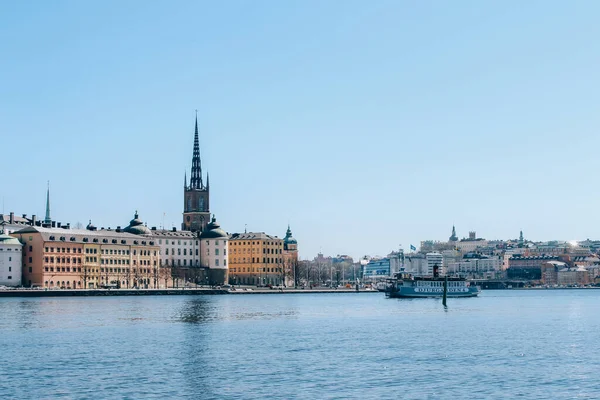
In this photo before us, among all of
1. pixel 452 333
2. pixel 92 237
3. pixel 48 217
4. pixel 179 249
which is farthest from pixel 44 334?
pixel 48 217

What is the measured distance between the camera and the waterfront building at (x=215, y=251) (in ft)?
560

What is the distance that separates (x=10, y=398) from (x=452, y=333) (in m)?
33.2

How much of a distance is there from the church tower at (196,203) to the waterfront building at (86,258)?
2389 cm

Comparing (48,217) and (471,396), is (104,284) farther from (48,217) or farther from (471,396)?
(471,396)

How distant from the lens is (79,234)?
15112 centimetres

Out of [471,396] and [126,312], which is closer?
[471,396]

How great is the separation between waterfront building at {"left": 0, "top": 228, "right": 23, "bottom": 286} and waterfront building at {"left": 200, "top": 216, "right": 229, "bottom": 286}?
38.7 metres

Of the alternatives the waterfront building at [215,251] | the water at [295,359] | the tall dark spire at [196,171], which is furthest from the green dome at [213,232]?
the water at [295,359]

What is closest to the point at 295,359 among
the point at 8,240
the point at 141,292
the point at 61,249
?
the point at 8,240

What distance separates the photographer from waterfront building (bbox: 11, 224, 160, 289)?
141250 mm

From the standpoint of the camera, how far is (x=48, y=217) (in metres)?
196

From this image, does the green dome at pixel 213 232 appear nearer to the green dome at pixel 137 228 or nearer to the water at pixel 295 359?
the green dome at pixel 137 228

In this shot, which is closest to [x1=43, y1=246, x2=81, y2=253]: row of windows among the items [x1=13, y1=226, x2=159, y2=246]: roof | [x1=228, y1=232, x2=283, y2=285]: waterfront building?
[x1=13, y1=226, x2=159, y2=246]: roof

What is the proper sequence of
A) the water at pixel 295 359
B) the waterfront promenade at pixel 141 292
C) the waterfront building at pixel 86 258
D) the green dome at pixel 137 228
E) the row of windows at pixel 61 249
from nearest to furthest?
the water at pixel 295 359
the waterfront promenade at pixel 141 292
the waterfront building at pixel 86 258
the row of windows at pixel 61 249
the green dome at pixel 137 228
